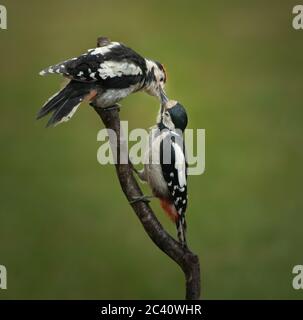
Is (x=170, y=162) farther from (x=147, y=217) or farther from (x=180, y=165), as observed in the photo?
(x=147, y=217)

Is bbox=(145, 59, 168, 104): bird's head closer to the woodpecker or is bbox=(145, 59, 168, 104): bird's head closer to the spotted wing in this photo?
the woodpecker

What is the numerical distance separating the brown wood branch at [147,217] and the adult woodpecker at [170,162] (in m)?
0.02

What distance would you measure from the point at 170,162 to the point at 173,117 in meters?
0.10

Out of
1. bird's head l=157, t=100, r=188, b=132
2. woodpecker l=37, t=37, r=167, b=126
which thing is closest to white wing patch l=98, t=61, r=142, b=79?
woodpecker l=37, t=37, r=167, b=126

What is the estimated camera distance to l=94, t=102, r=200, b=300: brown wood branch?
4.42 ft

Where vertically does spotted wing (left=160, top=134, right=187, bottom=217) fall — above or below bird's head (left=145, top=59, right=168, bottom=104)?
below

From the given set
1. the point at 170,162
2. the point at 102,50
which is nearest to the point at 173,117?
the point at 170,162

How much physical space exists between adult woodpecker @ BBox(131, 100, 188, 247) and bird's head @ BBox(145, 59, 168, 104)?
0.08m

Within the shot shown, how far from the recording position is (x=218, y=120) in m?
1.70

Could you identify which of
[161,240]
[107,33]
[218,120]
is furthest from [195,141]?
[107,33]

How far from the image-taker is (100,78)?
1259 millimetres

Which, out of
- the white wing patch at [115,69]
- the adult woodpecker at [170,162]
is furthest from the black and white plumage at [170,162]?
the white wing patch at [115,69]

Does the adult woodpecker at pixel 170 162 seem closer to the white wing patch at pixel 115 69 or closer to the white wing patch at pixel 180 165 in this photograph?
the white wing patch at pixel 180 165
